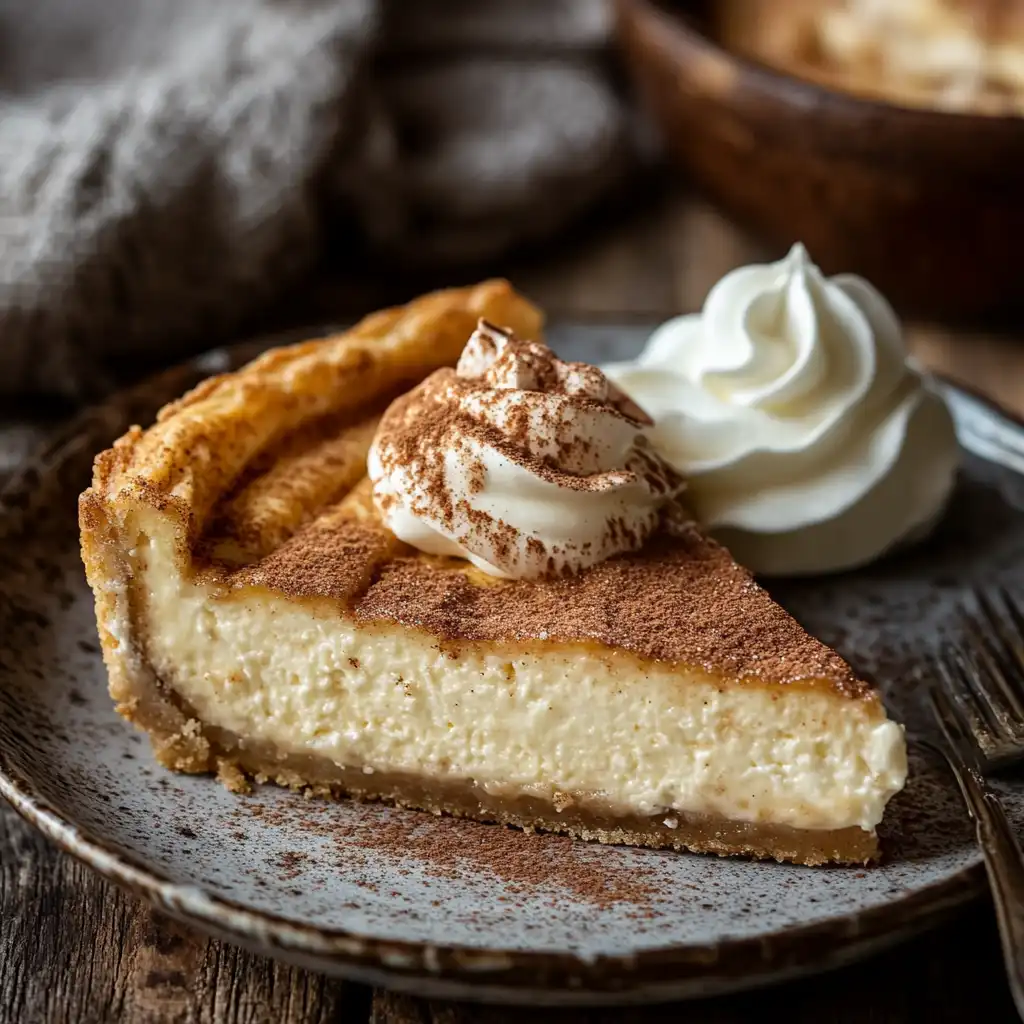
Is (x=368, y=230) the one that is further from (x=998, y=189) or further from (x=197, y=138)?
(x=998, y=189)

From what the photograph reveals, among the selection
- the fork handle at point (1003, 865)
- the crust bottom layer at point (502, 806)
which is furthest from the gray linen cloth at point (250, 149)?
the fork handle at point (1003, 865)

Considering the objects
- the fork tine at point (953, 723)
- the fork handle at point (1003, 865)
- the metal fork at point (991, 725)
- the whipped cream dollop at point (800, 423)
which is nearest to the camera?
the fork handle at point (1003, 865)

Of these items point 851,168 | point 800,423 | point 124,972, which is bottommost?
point 124,972

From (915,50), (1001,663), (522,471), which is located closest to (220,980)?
(522,471)

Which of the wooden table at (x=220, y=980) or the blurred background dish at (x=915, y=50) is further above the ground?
the blurred background dish at (x=915, y=50)

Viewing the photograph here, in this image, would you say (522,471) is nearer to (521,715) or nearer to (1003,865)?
(521,715)

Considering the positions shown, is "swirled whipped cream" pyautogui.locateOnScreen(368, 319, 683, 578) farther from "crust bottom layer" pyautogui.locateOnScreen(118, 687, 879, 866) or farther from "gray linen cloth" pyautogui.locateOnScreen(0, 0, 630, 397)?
"gray linen cloth" pyautogui.locateOnScreen(0, 0, 630, 397)

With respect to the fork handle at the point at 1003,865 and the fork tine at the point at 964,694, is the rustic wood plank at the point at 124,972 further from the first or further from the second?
the fork tine at the point at 964,694
